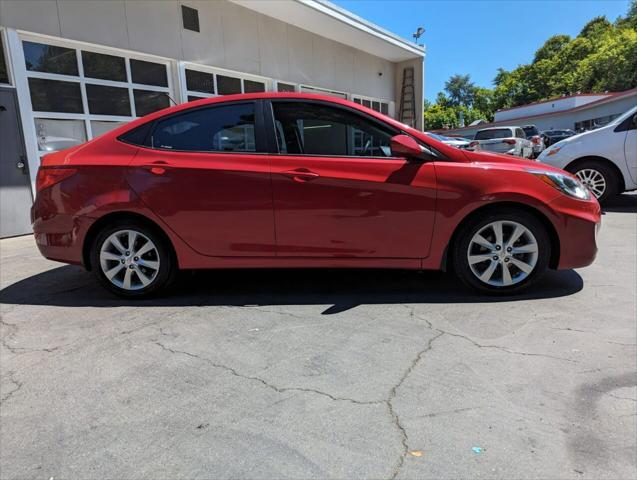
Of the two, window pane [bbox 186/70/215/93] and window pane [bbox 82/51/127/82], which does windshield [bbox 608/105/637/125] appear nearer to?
window pane [bbox 186/70/215/93]

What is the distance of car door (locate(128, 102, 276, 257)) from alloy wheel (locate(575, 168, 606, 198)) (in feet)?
20.9

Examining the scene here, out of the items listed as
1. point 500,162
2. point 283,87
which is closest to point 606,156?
point 500,162

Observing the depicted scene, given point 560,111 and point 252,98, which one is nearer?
point 252,98

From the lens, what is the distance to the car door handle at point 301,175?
3643 mm

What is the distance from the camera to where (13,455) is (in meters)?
2.05

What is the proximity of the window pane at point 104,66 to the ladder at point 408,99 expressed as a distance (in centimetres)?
1277

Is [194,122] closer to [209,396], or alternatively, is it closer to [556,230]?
[209,396]

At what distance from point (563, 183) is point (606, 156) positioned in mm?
4762

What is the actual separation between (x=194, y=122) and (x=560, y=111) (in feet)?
151

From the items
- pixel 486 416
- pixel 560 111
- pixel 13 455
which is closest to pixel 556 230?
pixel 486 416

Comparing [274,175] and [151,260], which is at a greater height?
[274,175]

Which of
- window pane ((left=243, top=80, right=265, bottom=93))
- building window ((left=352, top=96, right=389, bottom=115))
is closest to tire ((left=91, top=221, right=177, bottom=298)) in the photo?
window pane ((left=243, top=80, right=265, bottom=93))

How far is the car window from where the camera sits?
3709mm

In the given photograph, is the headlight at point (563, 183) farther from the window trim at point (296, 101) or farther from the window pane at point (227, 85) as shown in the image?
the window pane at point (227, 85)
